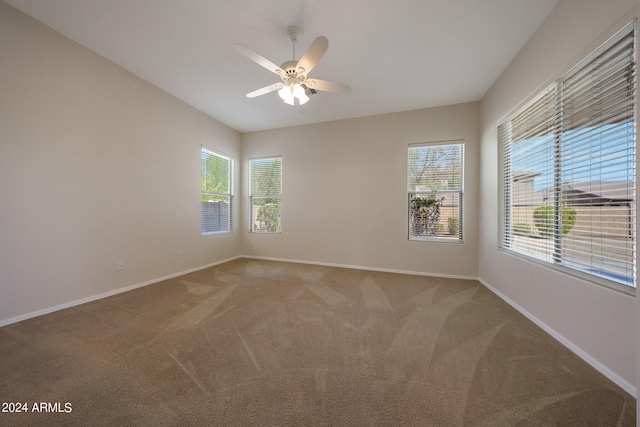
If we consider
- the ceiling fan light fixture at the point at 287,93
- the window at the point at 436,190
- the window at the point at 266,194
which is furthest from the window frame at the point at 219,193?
the window at the point at 436,190

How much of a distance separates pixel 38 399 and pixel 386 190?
404 cm

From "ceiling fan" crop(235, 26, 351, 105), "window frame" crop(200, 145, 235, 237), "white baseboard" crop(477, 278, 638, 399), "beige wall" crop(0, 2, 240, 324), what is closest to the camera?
"white baseboard" crop(477, 278, 638, 399)

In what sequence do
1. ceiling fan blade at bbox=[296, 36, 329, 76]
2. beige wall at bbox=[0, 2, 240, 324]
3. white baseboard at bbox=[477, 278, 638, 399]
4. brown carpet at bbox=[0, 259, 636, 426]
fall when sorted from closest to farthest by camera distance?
brown carpet at bbox=[0, 259, 636, 426]
white baseboard at bbox=[477, 278, 638, 399]
ceiling fan blade at bbox=[296, 36, 329, 76]
beige wall at bbox=[0, 2, 240, 324]

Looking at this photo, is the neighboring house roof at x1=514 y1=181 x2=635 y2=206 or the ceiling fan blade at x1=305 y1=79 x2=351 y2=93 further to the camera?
the ceiling fan blade at x1=305 y1=79 x2=351 y2=93

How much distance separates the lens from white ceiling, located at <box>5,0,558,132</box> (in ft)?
6.17

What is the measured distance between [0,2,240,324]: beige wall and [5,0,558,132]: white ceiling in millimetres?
297

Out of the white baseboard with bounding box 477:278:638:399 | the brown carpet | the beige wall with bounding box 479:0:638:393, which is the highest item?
the beige wall with bounding box 479:0:638:393

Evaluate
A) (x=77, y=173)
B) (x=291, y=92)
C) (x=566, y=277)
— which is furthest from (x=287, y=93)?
(x=566, y=277)

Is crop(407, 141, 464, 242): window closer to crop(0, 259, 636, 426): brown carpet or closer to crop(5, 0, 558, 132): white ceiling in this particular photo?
crop(5, 0, 558, 132): white ceiling

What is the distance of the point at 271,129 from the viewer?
461 cm

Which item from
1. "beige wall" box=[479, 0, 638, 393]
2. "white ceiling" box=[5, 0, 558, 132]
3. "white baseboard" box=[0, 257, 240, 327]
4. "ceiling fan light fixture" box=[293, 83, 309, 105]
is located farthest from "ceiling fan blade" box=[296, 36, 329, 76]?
"white baseboard" box=[0, 257, 240, 327]

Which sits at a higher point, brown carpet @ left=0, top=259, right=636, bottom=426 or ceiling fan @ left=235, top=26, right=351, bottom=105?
ceiling fan @ left=235, top=26, right=351, bottom=105

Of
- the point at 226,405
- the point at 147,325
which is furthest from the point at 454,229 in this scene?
the point at 147,325

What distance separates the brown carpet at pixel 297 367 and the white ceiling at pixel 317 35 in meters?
2.76
